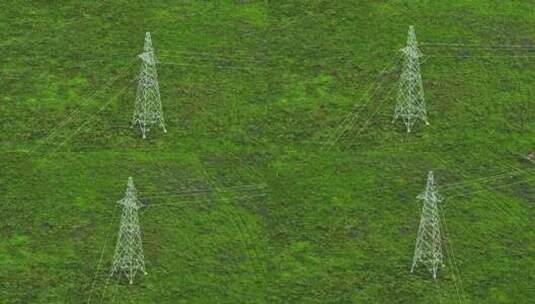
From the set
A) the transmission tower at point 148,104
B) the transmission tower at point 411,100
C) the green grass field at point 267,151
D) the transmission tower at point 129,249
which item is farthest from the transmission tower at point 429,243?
the transmission tower at point 148,104

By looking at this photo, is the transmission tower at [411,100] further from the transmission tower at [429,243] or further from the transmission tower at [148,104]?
the transmission tower at [148,104]

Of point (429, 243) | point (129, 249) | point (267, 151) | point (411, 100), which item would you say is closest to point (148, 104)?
point (267, 151)

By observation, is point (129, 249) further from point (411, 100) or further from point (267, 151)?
point (411, 100)

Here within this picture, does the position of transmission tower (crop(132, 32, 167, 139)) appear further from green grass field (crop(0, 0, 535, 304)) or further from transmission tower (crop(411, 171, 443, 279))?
transmission tower (crop(411, 171, 443, 279))

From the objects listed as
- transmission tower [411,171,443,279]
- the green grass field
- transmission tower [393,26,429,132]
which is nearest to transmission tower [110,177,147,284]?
the green grass field

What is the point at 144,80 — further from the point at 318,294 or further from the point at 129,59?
the point at 318,294

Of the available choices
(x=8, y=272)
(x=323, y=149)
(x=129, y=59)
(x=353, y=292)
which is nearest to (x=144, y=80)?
(x=129, y=59)

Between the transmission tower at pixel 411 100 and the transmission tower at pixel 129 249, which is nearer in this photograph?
the transmission tower at pixel 129 249
